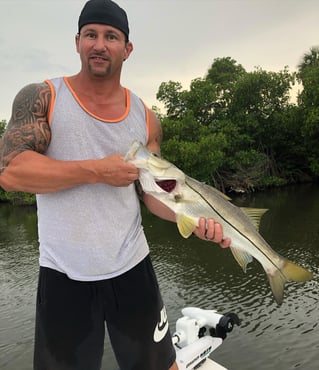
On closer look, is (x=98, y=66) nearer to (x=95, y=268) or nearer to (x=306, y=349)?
(x=95, y=268)

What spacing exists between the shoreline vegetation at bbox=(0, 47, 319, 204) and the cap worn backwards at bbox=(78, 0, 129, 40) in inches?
1123

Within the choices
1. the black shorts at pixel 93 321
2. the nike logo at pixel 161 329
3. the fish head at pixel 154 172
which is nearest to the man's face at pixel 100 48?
the fish head at pixel 154 172

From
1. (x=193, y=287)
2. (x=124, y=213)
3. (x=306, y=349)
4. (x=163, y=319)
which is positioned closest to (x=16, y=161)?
(x=124, y=213)

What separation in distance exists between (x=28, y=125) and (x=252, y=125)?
3542cm

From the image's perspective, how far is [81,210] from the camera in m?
2.20

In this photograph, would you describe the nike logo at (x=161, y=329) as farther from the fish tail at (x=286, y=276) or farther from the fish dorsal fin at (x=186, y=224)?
the fish tail at (x=286, y=276)

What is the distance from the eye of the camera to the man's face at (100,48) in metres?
2.24

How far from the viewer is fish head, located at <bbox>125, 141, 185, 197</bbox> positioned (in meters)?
2.12

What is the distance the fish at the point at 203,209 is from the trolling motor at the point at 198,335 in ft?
6.16

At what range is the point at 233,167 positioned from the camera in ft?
113

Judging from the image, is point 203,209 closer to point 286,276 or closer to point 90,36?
point 286,276

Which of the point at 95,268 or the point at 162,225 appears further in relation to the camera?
the point at 162,225

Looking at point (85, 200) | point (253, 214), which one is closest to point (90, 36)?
point (85, 200)

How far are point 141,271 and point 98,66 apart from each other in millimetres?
1297
